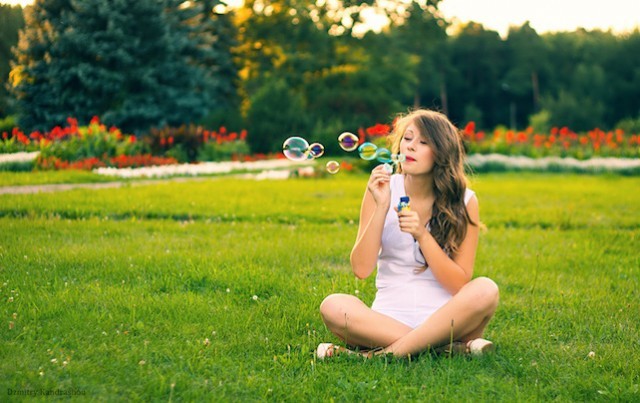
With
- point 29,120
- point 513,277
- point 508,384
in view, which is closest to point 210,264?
point 513,277

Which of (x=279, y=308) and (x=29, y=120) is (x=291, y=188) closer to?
(x=279, y=308)

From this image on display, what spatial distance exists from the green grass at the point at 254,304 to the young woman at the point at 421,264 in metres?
0.14

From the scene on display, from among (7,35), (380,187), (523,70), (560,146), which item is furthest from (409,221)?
(523,70)

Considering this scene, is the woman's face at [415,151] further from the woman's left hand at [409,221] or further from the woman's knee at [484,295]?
the woman's knee at [484,295]

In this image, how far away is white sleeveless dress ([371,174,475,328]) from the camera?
142 inches

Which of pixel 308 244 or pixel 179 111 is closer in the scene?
pixel 308 244

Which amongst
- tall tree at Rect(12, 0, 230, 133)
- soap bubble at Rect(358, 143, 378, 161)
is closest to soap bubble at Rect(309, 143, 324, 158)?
soap bubble at Rect(358, 143, 378, 161)

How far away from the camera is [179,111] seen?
24000 millimetres

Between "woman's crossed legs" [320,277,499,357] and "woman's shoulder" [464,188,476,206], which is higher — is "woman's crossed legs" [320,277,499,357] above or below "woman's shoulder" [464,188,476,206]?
below

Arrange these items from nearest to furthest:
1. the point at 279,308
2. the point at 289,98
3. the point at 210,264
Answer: the point at 279,308 < the point at 210,264 < the point at 289,98

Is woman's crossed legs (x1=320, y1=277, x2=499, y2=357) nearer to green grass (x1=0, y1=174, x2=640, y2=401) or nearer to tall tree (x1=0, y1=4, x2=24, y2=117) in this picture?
green grass (x1=0, y1=174, x2=640, y2=401)

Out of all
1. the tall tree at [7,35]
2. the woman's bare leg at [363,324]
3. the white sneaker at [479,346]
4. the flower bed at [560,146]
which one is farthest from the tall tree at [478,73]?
the woman's bare leg at [363,324]

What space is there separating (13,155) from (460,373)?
29.6 feet

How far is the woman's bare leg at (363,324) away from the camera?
3.52 m
